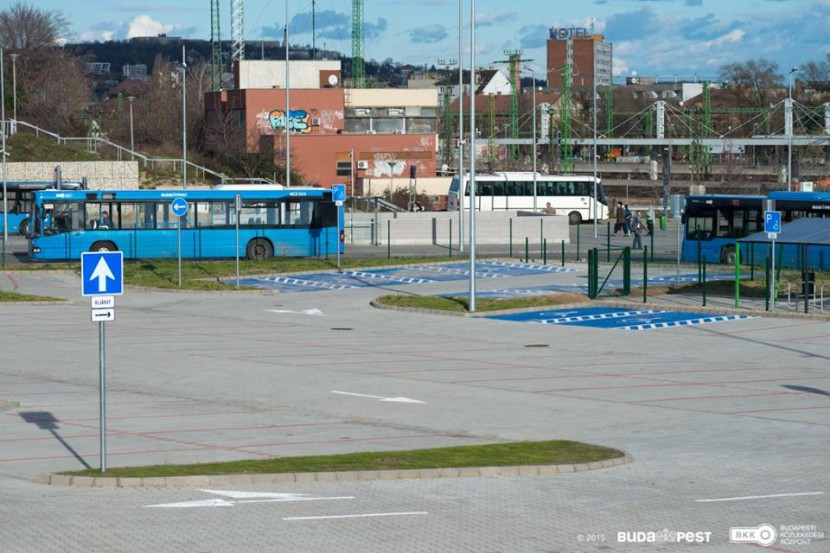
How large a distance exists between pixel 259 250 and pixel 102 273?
37505mm

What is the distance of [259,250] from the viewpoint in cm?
5191

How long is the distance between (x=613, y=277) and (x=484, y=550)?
3302 cm

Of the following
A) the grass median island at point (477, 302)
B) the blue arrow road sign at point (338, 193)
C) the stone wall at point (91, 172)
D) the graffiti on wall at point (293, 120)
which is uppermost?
the graffiti on wall at point (293, 120)

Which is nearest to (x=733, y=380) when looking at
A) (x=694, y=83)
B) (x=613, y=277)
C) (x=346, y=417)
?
(x=346, y=417)

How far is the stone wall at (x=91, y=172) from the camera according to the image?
73938 millimetres

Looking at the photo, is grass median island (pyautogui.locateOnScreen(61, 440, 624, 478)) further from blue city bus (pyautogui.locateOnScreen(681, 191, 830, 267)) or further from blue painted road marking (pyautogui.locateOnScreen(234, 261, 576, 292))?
blue city bus (pyautogui.locateOnScreen(681, 191, 830, 267))

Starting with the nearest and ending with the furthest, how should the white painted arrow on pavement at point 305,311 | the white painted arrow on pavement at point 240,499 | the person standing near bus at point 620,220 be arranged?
the white painted arrow on pavement at point 240,499 < the white painted arrow on pavement at point 305,311 < the person standing near bus at point 620,220

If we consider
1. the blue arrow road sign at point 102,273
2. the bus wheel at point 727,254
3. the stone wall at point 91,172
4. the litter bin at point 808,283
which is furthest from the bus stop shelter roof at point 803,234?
the stone wall at point 91,172

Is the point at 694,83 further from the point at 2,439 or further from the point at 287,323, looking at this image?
the point at 2,439

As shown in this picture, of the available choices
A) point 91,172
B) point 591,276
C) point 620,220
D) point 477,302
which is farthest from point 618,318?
point 91,172

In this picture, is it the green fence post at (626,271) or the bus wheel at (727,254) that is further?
the bus wheel at (727,254)

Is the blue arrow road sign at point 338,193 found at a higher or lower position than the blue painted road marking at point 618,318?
higher

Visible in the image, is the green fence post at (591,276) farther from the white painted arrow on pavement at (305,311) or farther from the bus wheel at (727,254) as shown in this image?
the bus wheel at (727,254)

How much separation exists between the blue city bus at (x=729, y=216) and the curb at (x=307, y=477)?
115 ft
